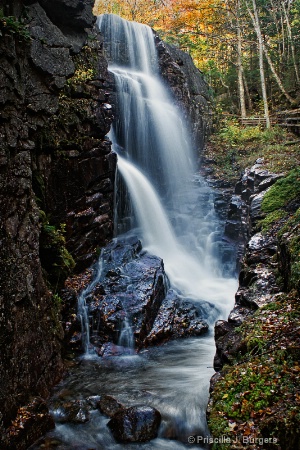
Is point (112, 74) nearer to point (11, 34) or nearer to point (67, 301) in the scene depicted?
point (11, 34)

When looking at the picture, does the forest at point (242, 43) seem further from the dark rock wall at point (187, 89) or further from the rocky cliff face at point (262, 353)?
the rocky cliff face at point (262, 353)

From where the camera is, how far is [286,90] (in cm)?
2072

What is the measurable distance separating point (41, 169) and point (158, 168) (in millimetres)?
7325

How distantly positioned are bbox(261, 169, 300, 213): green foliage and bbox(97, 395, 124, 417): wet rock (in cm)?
614

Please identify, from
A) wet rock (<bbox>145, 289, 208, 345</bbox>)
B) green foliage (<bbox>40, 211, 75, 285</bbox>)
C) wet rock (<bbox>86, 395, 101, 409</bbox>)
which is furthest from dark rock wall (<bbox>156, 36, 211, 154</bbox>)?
wet rock (<bbox>86, 395, 101, 409</bbox>)

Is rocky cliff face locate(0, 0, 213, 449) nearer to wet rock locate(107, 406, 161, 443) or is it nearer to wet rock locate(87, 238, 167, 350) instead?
wet rock locate(87, 238, 167, 350)

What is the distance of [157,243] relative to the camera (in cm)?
1228

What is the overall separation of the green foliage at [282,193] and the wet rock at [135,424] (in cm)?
610

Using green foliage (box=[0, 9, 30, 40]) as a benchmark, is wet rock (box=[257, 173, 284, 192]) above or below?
Result: below

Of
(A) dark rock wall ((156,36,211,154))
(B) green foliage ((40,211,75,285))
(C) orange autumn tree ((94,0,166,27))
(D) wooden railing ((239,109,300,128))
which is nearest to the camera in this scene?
(B) green foliage ((40,211,75,285))

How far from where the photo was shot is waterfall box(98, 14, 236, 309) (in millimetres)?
11711

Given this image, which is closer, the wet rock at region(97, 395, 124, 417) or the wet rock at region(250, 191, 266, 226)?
the wet rock at region(97, 395, 124, 417)

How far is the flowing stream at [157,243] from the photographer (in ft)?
18.3

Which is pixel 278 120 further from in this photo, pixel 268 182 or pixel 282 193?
pixel 282 193
